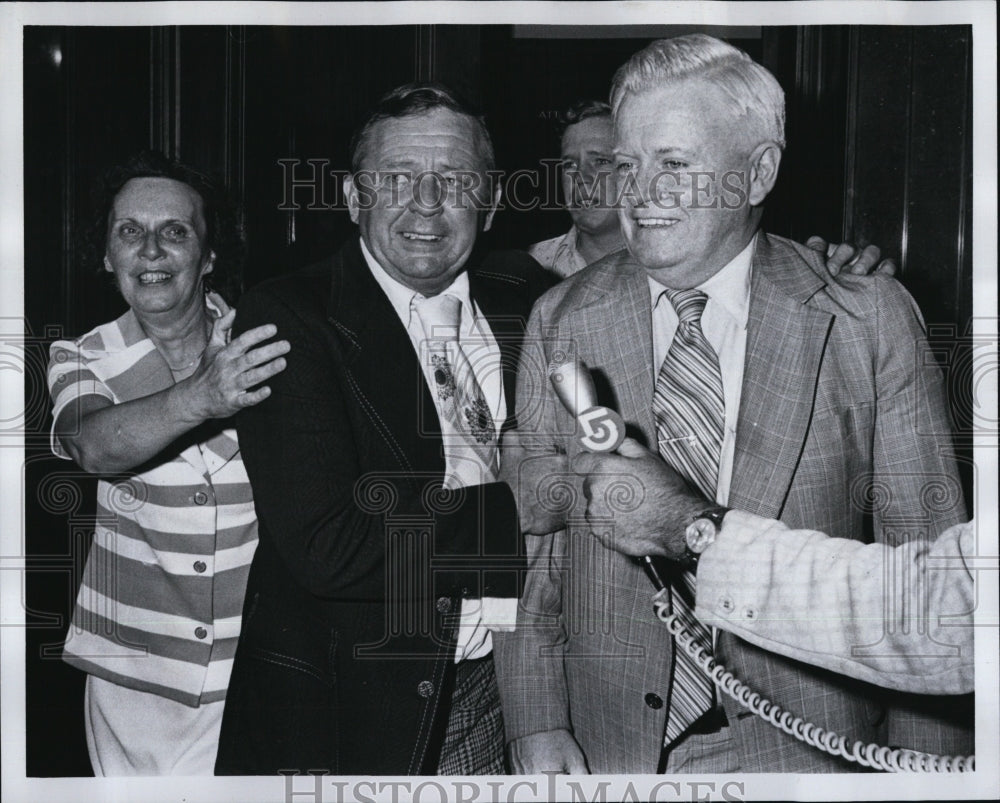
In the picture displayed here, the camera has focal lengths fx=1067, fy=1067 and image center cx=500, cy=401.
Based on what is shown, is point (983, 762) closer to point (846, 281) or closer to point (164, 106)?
point (846, 281)

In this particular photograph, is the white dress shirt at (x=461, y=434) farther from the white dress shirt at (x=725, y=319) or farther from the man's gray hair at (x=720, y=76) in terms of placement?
the man's gray hair at (x=720, y=76)

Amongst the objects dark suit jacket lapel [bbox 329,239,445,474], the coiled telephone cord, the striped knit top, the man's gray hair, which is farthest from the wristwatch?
the striped knit top

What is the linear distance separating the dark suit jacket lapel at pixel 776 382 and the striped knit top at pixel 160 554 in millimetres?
1175

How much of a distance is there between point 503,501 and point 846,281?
0.96 metres

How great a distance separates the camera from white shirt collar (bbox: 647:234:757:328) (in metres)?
2.51

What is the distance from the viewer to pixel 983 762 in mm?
2602

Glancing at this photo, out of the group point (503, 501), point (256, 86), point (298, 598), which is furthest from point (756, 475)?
point (256, 86)

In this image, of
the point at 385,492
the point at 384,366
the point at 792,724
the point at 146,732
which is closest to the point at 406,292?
the point at 384,366

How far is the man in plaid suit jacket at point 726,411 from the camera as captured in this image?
247cm

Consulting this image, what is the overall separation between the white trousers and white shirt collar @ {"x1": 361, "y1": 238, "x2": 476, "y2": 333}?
104 cm

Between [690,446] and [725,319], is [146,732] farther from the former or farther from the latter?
[725,319]

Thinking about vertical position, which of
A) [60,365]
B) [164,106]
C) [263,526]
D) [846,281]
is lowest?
[263,526]

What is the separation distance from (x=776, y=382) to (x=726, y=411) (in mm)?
132

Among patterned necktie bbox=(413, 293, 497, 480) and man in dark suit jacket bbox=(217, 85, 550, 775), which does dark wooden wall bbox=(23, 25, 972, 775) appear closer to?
man in dark suit jacket bbox=(217, 85, 550, 775)
